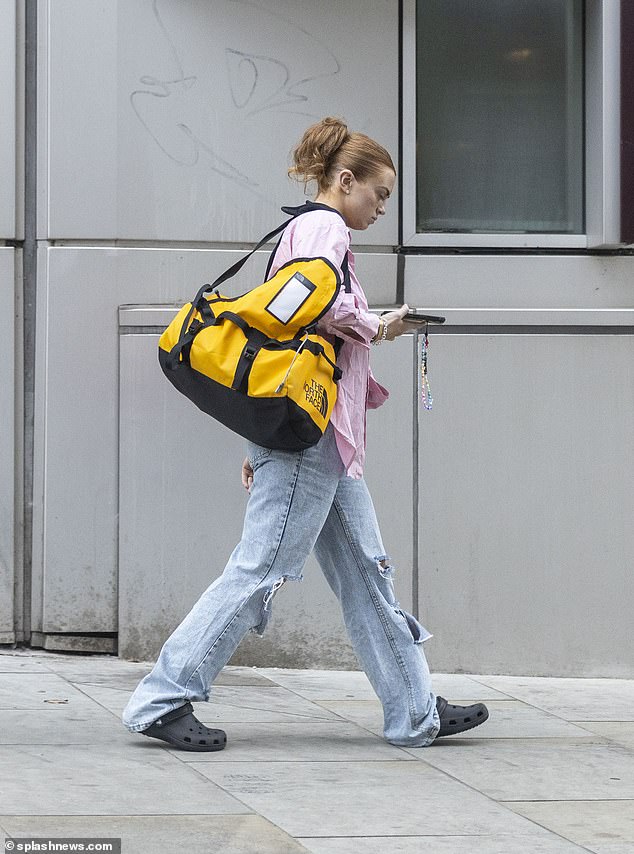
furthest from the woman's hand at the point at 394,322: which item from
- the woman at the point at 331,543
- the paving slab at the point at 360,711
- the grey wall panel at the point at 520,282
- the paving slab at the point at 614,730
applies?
the paving slab at the point at 614,730

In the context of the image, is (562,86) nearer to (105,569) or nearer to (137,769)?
(105,569)

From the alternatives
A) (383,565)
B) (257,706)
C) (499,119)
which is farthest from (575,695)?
(499,119)

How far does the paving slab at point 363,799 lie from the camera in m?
3.47

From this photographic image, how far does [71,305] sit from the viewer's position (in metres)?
5.61

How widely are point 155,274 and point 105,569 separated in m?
1.23

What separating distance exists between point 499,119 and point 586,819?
3307 mm

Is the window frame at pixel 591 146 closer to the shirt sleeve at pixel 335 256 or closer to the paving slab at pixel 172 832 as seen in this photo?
the shirt sleeve at pixel 335 256

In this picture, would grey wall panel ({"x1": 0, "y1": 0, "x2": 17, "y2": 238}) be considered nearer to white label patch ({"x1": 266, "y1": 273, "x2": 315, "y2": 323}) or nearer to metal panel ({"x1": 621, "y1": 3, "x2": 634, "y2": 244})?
white label patch ({"x1": 266, "y1": 273, "x2": 315, "y2": 323})

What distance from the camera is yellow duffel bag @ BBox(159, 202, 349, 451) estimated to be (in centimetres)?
396

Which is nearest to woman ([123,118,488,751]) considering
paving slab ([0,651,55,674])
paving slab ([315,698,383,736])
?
paving slab ([315,698,383,736])

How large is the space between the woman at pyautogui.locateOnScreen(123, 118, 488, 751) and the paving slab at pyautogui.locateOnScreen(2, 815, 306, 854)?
0.77 metres

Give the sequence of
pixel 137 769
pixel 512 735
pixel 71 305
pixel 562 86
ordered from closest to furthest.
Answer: pixel 137 769
pixel 512 735
pixel 71 305
pixel 562 86

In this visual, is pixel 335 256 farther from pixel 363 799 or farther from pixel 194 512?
pixel 194 512

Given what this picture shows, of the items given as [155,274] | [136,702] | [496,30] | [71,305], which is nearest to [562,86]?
[496,30]
